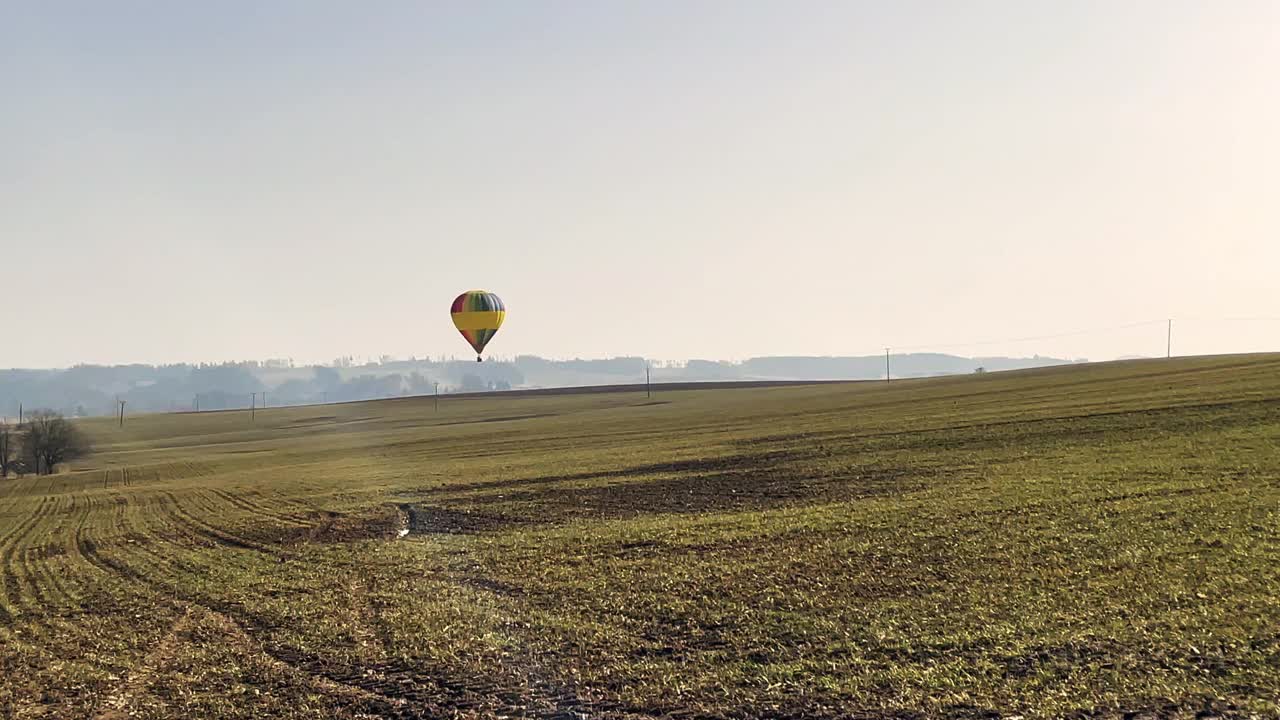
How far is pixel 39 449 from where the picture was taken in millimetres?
113125

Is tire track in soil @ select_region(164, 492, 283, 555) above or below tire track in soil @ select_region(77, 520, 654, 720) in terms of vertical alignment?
below

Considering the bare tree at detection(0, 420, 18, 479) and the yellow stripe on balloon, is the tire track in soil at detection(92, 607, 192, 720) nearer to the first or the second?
the yellow stripe on balloon

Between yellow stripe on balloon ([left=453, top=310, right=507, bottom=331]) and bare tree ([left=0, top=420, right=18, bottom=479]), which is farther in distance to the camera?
bare tree ([left=0, top=420, right=18, bottom=479])

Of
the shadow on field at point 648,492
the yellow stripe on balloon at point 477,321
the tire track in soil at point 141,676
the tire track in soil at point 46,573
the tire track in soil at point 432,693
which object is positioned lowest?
the tire track in soil at point 46,573

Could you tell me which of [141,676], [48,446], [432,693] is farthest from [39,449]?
[432,693]

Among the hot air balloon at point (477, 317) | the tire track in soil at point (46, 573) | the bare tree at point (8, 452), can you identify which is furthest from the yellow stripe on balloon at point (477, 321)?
the bare tree at point (8, 452)

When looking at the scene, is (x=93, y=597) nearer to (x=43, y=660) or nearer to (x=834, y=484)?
(x=43, y=660)

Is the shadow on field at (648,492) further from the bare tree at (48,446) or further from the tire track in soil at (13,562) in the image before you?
the bare tree at (48,446)

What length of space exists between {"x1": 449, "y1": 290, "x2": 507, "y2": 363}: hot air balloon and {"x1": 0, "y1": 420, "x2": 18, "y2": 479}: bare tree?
56601 mm

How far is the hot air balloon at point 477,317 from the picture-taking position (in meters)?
96.0

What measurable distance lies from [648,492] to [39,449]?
95958mm

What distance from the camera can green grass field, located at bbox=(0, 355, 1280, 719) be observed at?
54.9 ft

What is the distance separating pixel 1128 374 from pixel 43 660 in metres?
97.2

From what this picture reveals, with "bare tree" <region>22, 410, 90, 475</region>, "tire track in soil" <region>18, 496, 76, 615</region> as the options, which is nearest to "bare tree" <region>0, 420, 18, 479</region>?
"bare tree" <region>22, 410, 90, 475</region>
